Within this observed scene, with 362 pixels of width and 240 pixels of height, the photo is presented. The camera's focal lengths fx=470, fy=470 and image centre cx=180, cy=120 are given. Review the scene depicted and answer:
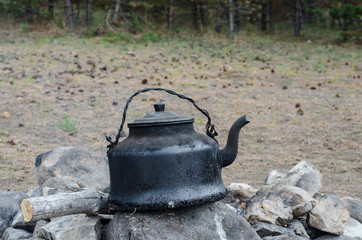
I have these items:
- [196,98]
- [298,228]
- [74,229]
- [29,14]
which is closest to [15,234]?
[74,229]

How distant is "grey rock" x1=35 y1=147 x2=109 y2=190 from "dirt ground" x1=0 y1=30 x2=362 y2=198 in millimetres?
870

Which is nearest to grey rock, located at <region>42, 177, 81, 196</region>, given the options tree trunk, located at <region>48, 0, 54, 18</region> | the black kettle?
the black kettle

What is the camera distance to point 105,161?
421cm

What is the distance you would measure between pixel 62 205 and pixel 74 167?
4.29 ft

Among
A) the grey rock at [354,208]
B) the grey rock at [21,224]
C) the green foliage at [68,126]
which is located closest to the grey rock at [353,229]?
the grey rock at [354,208]

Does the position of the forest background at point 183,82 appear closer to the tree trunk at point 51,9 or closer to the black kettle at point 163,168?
the tree trunk at point 51,9

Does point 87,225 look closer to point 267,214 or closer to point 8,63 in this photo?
point 267,214

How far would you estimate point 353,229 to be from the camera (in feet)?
11.5

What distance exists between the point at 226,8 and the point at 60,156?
14028 mm

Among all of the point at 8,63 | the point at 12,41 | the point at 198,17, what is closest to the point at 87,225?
the point at 8,63

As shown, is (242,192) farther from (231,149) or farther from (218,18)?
(218,18)

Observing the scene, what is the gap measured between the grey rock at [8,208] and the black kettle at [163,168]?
3.55 ft

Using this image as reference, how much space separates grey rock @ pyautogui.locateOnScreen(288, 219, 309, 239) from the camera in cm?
331

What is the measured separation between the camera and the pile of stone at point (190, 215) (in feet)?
8.64
